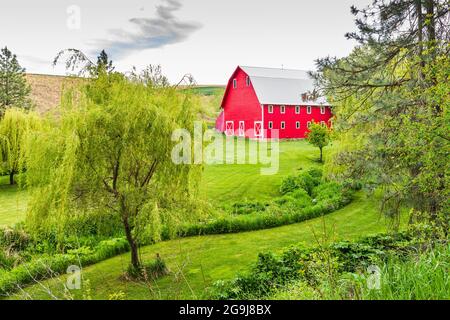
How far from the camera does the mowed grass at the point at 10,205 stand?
14.0m

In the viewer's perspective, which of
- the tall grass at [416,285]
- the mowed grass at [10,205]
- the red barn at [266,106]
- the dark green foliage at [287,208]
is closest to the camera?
the tall grass at [416,285]

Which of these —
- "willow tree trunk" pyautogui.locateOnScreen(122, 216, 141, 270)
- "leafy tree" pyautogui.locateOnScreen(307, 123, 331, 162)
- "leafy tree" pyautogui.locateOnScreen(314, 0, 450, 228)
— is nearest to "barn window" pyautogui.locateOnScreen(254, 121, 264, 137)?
"leafy tree" pyautogui.locateOnScreen(307, 123, 331, 162)

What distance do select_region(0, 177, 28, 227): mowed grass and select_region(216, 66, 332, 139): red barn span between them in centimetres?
2046

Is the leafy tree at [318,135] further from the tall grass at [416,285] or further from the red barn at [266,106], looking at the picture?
the tall grass at [416,285]

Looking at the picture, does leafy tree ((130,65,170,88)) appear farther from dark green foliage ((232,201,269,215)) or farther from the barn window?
the barn window

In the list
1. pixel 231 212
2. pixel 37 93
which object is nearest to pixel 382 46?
pixel 231 212

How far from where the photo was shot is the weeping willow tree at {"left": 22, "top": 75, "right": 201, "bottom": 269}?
7941mm

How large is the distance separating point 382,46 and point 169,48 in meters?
6.07

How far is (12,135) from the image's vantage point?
21688 mm

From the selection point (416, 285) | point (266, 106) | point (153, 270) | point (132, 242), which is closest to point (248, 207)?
point (153, 270)

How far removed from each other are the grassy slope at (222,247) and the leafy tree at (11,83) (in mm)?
25118

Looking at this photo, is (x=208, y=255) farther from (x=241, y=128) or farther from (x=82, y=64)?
(x=241, y=128)

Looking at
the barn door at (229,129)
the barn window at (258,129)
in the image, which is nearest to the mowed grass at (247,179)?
the barn window at (258,129)
